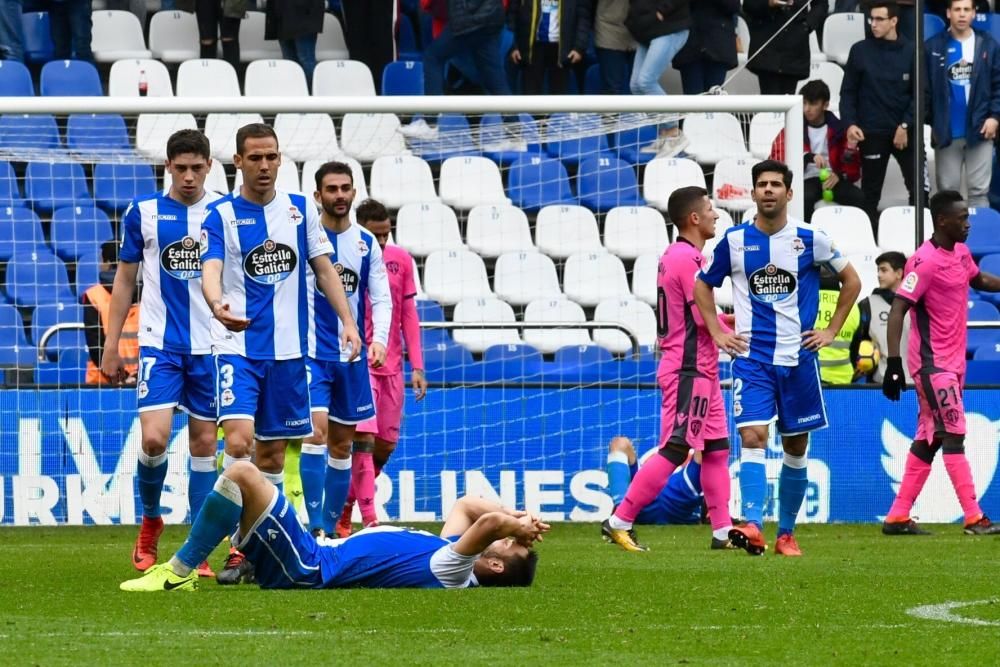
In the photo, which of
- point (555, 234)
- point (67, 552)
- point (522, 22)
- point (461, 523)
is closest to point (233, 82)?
point (522, 22)

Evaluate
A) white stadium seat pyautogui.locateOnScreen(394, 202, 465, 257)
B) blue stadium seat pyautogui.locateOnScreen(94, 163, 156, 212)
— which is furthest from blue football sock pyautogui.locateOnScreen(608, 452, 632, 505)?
blue stadium seat pyautogui.locateOnScreen(94, 163, 156, 212)

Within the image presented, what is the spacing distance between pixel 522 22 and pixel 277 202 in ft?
31.2

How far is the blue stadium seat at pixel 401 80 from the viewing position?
18.0 m

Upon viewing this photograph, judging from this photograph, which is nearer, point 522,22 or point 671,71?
point 522,22

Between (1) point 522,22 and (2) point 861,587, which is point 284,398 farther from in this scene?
(1) point 522,22

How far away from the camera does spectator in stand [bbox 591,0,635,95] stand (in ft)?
58.3

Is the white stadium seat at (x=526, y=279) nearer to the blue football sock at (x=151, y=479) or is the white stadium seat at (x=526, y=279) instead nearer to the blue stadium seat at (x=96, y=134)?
the blue stadium seat at (x=96, y=134)

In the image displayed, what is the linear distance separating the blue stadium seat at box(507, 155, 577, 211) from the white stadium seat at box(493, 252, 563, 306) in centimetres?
45

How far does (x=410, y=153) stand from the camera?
14.8 metres

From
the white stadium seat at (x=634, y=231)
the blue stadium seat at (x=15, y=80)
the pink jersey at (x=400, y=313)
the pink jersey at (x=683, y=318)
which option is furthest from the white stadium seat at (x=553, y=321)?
the blue stadium seat at (x=15, y=80)

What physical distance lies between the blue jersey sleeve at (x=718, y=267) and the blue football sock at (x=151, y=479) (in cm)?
328

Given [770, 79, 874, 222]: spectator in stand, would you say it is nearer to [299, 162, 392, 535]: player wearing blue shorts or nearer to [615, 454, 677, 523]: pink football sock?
[615, 454, 677, 523]: pink football sock

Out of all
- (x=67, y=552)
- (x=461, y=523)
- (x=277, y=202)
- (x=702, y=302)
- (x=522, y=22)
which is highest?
(x=522, y=22)

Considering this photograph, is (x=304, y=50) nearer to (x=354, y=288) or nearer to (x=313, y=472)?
(x=354, y=288)
